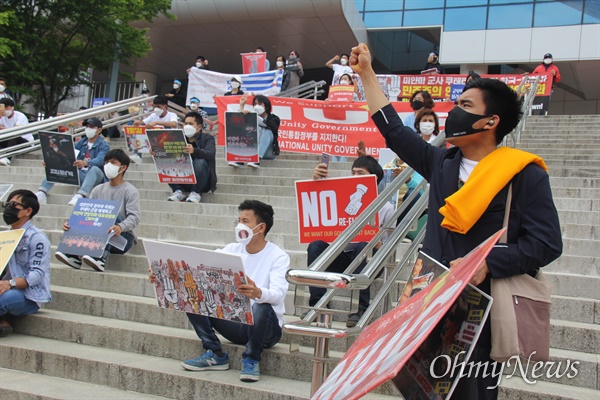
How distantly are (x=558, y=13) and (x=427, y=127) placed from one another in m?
18.4

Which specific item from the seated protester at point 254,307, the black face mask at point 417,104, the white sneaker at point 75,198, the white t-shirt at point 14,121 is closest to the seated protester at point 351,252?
the seated protester at point 254,307

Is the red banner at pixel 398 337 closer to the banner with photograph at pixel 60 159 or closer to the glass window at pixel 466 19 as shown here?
the banner with photograph at pixel 60 159

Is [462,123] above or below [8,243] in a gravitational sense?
above

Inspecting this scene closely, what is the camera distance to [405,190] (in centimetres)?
626

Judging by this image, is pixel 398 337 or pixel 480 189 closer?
pixel 398 337

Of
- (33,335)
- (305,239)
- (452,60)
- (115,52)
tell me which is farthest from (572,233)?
(452,60)

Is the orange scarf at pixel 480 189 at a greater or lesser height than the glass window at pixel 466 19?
lesser

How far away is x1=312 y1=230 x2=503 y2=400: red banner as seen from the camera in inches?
63.4

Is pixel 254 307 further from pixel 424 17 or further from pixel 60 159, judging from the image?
pixel 424 17

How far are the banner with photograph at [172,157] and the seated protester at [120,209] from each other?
1.41 meters

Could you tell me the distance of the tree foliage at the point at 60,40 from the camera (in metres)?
16.4

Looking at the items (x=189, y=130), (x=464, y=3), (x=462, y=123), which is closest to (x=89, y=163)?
(x=189, y=130)

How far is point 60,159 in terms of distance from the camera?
8758mm

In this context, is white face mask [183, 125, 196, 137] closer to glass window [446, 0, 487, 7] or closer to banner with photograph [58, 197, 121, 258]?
banner with photograph [58, 197, 121, 258]
